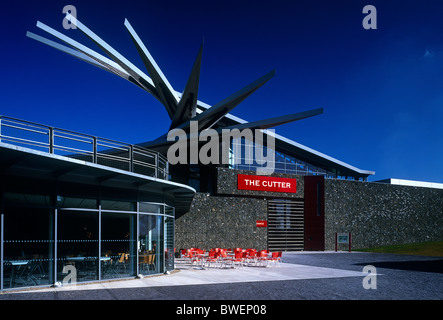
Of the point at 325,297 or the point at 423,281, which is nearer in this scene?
the point at 325,297

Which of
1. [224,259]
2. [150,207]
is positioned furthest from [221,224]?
[150,207]

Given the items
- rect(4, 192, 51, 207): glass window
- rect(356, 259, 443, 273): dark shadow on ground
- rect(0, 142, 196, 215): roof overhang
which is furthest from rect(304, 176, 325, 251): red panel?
rect(4, 192, 51, 207): glass window

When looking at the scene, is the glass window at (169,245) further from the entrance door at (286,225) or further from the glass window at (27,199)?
the entrance door at (286,225)

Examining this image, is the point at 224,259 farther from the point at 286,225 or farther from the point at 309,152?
the point at 309,152

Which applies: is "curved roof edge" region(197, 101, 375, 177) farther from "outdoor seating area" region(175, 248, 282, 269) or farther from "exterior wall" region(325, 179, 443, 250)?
"outdoor seating area" region(175, 248, 282, 269)

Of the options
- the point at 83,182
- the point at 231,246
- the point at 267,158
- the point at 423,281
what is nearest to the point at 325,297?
the point at 423,281

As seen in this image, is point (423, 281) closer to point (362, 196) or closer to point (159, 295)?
point (159, 295)

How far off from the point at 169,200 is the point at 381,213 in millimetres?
24816

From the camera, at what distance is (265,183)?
30578 millimetres
